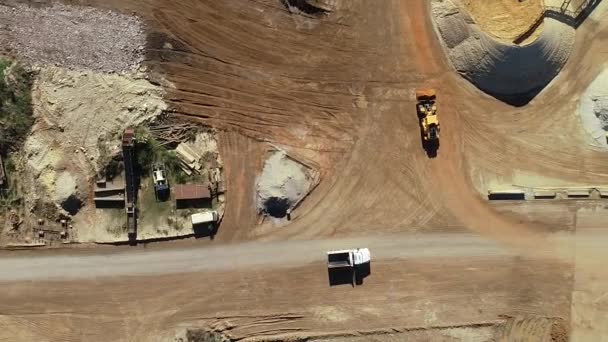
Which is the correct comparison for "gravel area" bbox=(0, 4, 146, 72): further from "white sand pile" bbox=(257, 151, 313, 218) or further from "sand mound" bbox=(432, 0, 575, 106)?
"sand mound" bbox=(432, 0, 575, 106)

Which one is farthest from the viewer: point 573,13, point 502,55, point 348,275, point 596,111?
point 573,13

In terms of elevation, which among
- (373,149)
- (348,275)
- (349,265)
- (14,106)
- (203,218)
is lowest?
(348,275)

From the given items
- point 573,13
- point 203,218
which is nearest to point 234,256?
point 203,218

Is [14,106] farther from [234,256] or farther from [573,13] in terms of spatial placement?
[573,13]

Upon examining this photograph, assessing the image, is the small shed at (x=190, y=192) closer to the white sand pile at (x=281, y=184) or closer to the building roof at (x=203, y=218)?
the building roof at (x=203, y=218)

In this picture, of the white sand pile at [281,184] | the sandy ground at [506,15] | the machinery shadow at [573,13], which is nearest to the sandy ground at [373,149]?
the machinery shadow at [573,13]

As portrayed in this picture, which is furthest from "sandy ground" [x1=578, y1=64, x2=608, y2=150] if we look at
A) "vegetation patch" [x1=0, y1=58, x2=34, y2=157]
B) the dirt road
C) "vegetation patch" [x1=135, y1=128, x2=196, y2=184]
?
"vegetation patch" [x1=0, y1=58, x2=34, y2=157]
